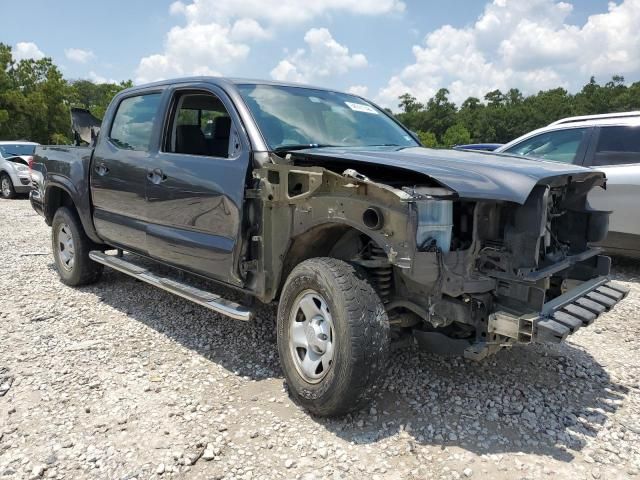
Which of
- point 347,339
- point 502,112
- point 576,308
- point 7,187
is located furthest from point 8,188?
point 502,112

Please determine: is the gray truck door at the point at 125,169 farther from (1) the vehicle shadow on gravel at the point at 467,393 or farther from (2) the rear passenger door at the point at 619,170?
(2) the rear passenger door at the point at 619,170

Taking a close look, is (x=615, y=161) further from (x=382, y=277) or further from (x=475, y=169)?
(x=382, y=277)

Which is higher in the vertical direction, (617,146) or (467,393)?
(617,146)

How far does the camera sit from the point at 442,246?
2725mm

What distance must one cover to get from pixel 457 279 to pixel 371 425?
98cm

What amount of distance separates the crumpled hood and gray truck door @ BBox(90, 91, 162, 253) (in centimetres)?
175

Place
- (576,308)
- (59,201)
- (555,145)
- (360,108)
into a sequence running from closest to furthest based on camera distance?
1. (576,308)
2. (360,108)
3. (59,201)
4. (555,145)

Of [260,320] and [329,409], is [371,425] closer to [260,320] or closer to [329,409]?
[329,409]

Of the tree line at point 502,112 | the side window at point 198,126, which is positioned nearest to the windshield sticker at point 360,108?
the side window at point 198,126

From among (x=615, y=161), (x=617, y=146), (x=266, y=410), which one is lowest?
(x=266, y=410)

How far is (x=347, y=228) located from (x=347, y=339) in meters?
0.70

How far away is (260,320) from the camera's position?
4660mm

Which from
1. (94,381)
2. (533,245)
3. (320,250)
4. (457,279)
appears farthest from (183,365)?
(533,245)

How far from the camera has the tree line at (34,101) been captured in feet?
87.7
